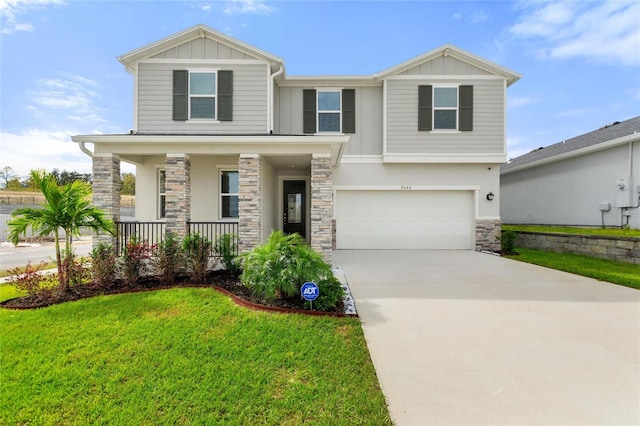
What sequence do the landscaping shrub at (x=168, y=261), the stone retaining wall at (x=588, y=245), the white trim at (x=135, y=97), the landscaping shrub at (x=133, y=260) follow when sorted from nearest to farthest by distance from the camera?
the landscaping shrub at (x=133, y=260), the landscaping shrub at (x=168, y=261), the stone retaining wall at (x=588, y=245), the white trim at (x=135, y=97)

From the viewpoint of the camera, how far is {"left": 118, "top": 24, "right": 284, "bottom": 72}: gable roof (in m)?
8.92

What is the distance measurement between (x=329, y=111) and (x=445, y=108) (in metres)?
4.27


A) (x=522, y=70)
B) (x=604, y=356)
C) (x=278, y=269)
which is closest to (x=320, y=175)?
(x=278, y=269)

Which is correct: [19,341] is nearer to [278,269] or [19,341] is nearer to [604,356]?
[278,269]

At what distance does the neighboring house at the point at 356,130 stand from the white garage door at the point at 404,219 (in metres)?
0.04

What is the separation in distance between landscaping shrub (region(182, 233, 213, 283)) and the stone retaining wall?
1099cm

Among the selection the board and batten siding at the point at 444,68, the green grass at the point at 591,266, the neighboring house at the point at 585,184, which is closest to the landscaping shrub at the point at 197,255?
the green grass at the point at 591,266

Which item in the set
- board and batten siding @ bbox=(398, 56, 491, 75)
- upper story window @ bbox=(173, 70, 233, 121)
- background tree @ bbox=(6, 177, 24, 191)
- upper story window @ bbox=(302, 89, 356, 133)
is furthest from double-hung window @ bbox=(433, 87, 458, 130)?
background tree @ bbox=(6, 177, 24, 191)

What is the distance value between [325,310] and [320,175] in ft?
12.5

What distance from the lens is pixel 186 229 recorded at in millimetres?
7262

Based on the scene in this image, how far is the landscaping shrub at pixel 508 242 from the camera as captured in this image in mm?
9648

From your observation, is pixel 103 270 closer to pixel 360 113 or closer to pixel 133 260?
pixel 133 260

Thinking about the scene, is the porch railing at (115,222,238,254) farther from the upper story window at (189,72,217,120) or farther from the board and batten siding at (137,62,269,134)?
the upper story window at (189,72,217,120)

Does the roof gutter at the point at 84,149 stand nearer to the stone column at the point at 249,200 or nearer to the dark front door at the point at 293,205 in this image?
the stone column at the point at 249,200
